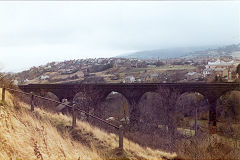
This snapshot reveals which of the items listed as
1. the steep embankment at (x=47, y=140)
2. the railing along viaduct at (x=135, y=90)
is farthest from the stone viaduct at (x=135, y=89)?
the steep embankment at (x=47, y=140)

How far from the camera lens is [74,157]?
6.36 metres

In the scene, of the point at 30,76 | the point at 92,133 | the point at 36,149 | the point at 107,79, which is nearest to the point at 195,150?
the point at 92,133

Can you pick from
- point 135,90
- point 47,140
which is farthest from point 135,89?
point 47,140

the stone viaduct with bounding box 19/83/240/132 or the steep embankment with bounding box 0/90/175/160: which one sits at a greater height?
the steep embankment with bounding box 0/90/175/160

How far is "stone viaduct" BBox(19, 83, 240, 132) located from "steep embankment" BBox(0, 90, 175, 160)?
19.3m

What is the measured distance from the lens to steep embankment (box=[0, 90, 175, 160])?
19.1 feet

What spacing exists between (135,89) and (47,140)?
23.3 meters

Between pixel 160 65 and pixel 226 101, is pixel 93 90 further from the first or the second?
pixel 160 65

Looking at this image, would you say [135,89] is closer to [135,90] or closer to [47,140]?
[135,90]

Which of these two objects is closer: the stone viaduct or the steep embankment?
the steep embankment

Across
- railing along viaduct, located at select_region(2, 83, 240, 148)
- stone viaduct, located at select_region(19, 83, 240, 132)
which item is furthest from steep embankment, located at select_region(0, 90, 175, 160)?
stone viaduct, located at select_region(19, 83, 240, 132)

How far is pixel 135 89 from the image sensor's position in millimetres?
29734

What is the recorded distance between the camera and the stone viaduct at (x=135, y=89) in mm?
Result: 27141

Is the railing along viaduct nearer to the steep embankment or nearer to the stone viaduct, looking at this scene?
the stone viaduct
